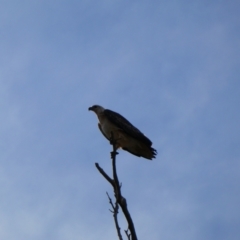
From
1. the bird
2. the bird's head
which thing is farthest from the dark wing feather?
the bird's head

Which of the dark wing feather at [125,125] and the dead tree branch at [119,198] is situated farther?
the dark wing feather at [125,125]

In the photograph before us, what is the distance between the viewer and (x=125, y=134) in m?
12.7

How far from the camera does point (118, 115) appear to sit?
13344 mm

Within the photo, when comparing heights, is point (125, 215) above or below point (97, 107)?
below

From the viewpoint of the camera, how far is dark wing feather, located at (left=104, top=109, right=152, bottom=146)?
1230 cm

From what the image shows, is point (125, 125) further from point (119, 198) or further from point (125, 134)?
point (119, 198)

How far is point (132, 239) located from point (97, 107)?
30.3 ft

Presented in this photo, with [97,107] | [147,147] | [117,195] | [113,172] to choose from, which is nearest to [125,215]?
[117,195]

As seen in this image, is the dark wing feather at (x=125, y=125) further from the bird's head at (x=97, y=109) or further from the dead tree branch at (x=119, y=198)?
the dead tree branch at (x=119, y=198)

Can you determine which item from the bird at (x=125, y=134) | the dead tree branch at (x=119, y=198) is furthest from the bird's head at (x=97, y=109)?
the dead tree branch at (x=119, y=198)

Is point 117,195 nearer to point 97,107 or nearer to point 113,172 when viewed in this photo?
point 113,172

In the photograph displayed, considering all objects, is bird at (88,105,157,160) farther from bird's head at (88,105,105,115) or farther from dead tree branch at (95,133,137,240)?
dead tree branch at (95,133,137,240)

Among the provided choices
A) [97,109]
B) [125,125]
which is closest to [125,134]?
[125,125]

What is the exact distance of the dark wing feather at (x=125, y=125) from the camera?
12.3m
